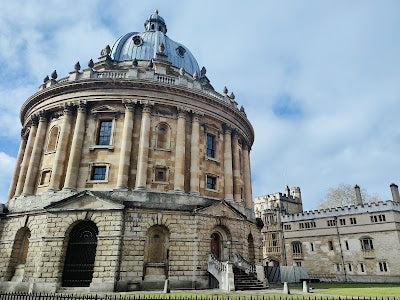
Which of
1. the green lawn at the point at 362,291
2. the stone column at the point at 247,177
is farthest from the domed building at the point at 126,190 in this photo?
the green lawn at the point at 362,291

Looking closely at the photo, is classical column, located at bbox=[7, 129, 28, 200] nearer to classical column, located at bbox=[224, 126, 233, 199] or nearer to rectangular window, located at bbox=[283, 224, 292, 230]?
classical column, located at bbox=[224, 126, 233, 199]

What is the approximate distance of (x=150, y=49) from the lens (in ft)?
125

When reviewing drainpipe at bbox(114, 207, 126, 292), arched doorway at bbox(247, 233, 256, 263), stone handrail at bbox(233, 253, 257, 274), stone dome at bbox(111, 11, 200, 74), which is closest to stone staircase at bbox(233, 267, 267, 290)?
stone handrail at bbox(233, 253, 257, 274)

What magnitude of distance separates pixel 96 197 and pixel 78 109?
8814 millimetres

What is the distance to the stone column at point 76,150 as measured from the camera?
83.7 ft

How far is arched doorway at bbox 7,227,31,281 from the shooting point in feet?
80.0

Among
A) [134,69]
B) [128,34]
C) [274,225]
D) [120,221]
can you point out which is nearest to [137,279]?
[120,221]

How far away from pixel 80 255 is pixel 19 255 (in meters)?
6.33

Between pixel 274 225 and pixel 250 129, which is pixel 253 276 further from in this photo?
pixel 274 225

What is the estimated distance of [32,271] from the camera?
2284cm

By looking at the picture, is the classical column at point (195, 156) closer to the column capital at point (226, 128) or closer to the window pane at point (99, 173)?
the column capital at point (226, 128)

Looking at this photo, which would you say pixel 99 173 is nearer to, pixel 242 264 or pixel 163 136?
pixel 163 136

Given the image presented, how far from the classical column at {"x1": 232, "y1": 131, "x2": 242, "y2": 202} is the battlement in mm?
24815

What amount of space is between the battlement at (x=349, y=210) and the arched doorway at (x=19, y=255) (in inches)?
1665
